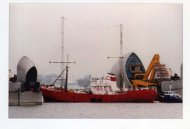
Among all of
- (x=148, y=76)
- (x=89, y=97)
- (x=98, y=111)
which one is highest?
(x=148, y=76)

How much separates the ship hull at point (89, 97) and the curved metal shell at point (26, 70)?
13 centimetres

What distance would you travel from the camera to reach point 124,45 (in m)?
3.54

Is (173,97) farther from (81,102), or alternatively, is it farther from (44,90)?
(44,90)

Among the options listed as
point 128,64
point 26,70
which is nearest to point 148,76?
point 128,64

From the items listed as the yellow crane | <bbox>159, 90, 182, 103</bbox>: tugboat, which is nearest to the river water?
<bbox>159, 90, 182, 103</bbox>: tugboat

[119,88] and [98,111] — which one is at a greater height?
[119,88]

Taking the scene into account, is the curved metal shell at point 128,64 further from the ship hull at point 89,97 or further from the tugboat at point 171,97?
the tugboat at point 171,97

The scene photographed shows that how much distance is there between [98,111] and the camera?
3.53 metres

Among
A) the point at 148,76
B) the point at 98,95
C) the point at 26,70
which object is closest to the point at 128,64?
the point at 148,76

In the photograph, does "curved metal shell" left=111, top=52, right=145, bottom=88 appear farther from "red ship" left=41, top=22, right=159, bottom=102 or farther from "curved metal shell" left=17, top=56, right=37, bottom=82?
"curved metal shell" left=17, top=56, right=37, bottom=82

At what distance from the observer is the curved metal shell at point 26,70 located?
11.5 feet

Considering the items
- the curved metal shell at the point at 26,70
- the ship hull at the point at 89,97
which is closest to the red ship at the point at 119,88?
the ship hull at the point at 89,97

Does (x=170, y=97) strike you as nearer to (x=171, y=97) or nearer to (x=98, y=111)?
(x=171, y=97)

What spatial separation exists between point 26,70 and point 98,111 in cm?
67
